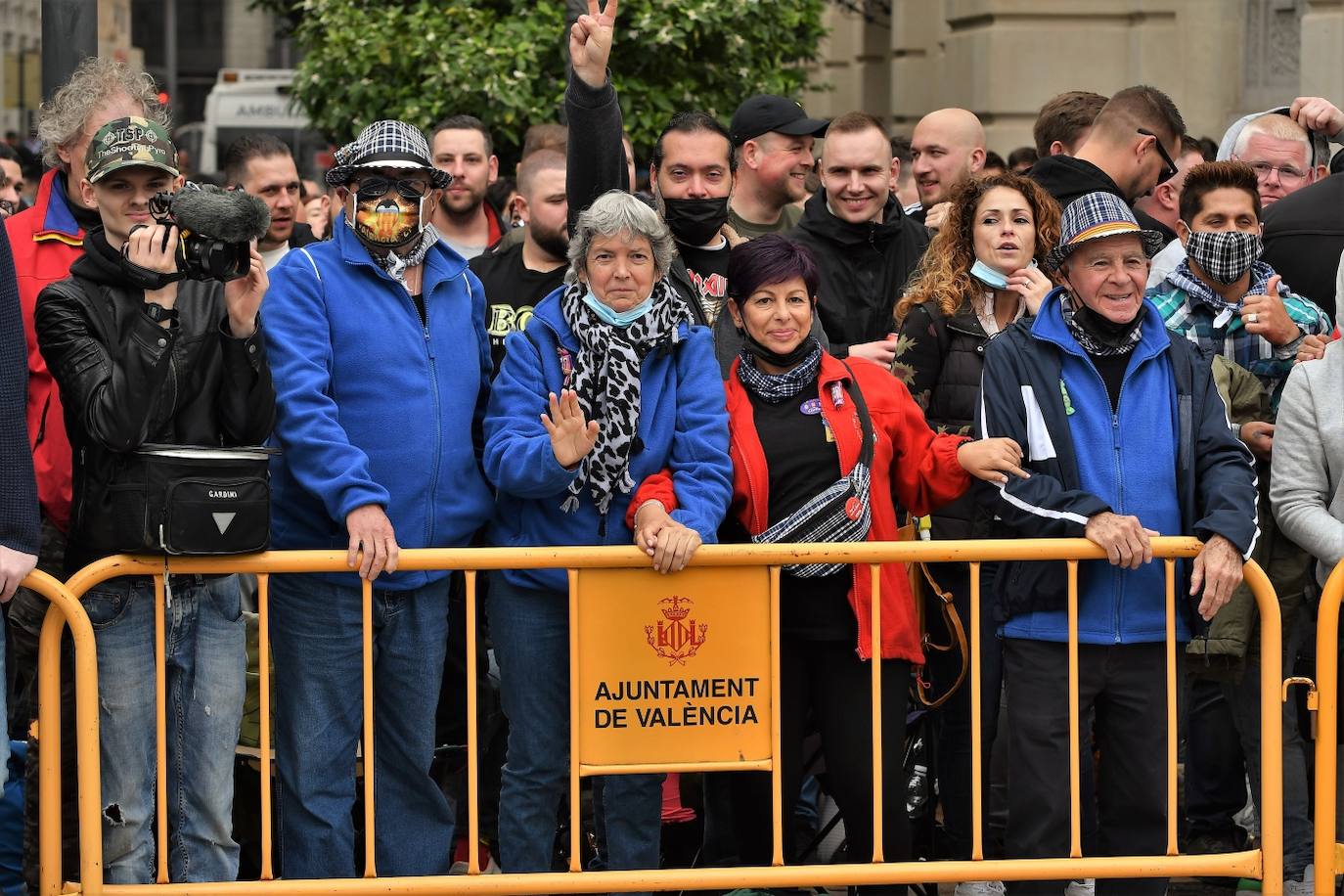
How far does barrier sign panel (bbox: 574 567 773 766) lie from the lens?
515cm

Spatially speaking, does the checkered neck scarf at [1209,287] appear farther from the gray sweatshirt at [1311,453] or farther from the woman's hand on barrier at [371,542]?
the woman's hand on barrier at [371,542]

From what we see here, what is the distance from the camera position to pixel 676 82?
43.3ft

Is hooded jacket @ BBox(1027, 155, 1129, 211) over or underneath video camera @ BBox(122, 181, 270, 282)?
over

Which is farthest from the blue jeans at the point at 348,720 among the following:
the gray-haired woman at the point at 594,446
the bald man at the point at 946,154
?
the bald man at the point at 946,154

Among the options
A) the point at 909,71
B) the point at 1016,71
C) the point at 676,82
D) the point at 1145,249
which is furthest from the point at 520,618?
the point at 909,71

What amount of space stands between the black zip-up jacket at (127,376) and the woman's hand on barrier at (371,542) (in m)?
0.35

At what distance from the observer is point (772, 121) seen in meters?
6.98

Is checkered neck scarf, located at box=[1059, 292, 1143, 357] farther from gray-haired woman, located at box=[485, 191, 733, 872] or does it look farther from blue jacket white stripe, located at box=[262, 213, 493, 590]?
blue jacket white stripe, located at box=[262, 213, 493, 590]

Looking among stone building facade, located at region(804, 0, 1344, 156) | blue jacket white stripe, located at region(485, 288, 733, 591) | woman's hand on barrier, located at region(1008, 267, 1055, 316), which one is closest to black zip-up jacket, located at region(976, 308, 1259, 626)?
woman's hand on barrier, located at region(1008, 267, 1055, 316)

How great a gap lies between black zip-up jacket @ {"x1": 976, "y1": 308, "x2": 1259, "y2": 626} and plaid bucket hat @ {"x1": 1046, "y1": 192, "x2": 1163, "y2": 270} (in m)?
0.28

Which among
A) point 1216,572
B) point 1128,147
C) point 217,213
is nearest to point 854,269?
point 1128,147

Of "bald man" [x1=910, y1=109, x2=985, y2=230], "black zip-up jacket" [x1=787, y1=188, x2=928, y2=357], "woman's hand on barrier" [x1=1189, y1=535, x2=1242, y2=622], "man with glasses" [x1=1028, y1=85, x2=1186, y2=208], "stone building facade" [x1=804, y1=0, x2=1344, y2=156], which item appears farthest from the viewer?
"stone building facade" [x1=804, y1=0, x2=1344, y2=156]

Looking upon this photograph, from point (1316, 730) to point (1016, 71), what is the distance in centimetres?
1067

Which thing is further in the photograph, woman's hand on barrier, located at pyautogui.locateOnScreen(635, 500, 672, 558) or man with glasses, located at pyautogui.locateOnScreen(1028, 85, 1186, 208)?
man with glasses, located at pyautogui.locateOnScreen(1028, 85, 1186, 208)
